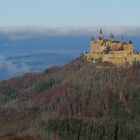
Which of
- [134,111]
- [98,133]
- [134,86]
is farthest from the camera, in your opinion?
[134,86]

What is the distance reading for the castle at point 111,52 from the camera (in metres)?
122

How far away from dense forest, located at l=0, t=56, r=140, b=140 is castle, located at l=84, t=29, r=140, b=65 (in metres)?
1.18

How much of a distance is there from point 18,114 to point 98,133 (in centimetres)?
2356

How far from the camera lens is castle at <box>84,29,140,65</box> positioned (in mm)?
121500

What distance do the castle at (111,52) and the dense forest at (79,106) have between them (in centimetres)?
118

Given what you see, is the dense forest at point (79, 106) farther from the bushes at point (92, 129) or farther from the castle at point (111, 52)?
the castle at point (111, 52)

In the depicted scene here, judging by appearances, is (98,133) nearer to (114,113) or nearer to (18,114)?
(114,113)

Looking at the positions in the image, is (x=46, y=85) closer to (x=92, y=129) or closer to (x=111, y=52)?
(x=111, y=52)

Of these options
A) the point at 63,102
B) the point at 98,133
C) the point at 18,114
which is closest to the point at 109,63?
the point at 63,102

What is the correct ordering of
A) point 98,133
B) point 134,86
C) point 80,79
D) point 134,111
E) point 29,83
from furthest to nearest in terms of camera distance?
1. point 29,83
2. point 80,79
3. point 134,86
4. point 134,111
5. point 98,133

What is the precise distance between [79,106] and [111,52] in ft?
44.4

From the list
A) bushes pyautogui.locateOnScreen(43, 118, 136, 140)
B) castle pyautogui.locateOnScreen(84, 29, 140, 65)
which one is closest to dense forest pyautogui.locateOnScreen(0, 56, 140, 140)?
bushes pyautogui.locateOnScreen(43, 118, 136, 140)

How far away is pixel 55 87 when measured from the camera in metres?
130

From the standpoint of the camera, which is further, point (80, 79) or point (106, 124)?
point (80, 79)
